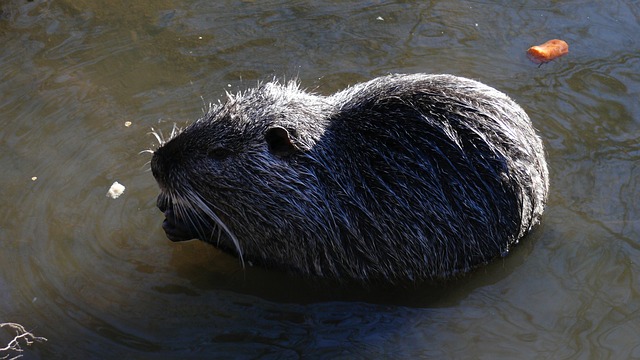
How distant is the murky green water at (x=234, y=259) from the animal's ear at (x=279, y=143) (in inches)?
28.3

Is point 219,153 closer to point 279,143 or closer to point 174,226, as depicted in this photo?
point 279,143

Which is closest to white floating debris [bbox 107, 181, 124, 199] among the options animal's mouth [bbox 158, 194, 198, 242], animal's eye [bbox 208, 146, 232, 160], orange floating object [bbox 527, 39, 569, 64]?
animal's mouth [bbox 158, 194, 198, 242]

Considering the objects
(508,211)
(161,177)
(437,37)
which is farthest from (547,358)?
(437,37)

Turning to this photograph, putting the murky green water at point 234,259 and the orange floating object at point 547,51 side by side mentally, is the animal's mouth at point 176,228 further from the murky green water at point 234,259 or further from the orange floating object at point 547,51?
the orange floating object at point 547,51

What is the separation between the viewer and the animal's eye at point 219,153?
4344mm

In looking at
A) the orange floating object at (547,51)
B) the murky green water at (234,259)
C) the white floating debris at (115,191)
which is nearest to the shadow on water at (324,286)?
the murky green water at (234,259)

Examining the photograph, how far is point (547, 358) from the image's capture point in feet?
13.3

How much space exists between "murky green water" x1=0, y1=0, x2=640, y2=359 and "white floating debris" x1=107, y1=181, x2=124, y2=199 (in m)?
0.04

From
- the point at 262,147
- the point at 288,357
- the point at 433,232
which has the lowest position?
the point at 288,357

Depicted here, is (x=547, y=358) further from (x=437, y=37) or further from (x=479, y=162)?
(x=437, y=37)

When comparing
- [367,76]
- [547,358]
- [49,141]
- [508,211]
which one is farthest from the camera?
[367,76]

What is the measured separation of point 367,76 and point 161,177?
2103mm

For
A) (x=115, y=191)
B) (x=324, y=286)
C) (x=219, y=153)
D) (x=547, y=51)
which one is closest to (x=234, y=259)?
(x=324, y=286)

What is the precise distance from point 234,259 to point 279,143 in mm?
779
